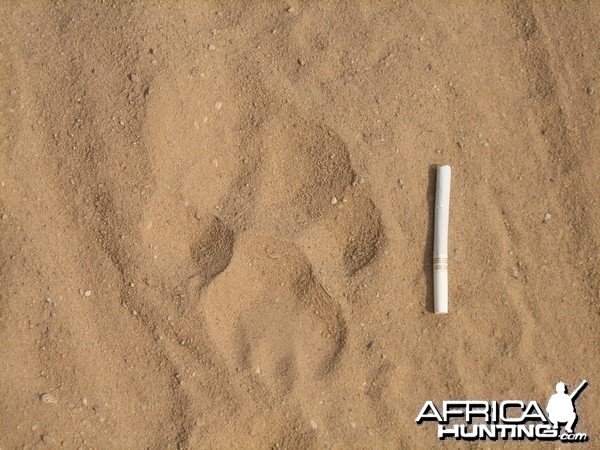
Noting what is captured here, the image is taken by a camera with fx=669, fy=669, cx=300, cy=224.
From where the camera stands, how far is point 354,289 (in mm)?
2953

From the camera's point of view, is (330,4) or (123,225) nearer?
(123,225)

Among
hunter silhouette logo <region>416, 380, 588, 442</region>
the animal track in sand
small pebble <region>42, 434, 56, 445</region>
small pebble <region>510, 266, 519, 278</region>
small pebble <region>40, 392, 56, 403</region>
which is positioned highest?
small pebble <region>510, 266, 519, 278</region>

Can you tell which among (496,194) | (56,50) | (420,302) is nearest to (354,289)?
(420,302)

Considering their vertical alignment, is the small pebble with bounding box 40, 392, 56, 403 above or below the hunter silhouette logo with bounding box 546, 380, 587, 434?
below

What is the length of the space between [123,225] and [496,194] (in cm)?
167

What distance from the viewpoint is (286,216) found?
298 centimetres

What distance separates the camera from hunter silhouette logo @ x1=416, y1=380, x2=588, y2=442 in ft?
9.48

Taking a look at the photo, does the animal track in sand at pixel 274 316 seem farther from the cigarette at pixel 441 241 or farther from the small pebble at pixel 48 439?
the small pebble at pixel 48 439

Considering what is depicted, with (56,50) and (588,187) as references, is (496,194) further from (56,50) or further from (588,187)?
(56,50)

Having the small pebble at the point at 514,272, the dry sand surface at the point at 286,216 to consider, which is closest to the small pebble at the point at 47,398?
the dry sand surface at the point at 286,216

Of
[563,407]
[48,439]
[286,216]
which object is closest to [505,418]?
[563,407]

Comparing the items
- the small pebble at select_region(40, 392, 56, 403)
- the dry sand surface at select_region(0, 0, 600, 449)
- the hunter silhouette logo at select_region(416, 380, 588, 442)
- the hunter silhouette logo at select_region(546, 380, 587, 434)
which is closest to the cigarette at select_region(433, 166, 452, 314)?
the dry sand surface at select_region(0, 0, 600, 449)

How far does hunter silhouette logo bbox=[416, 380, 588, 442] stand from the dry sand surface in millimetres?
46

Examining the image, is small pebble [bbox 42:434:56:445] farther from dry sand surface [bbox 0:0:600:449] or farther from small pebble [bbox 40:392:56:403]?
small pebble [bbox 40:392:56:403]
